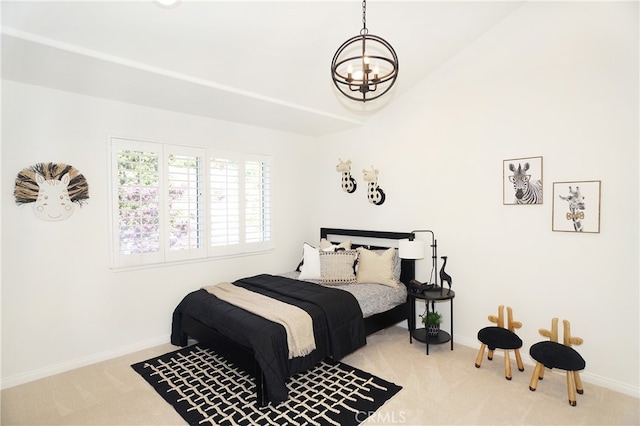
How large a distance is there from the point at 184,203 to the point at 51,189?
1.20m

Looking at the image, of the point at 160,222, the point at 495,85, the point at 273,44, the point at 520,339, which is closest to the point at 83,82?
the point at 160,222

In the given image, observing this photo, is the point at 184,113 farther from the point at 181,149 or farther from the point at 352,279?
the point at 352,279

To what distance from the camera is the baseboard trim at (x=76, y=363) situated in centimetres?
286

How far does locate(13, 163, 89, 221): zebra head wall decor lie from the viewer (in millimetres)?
2902

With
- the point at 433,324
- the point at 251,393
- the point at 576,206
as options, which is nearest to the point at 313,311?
the point at 251,393

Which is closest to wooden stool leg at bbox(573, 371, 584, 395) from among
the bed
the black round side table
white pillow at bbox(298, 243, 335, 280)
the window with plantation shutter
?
the black round side table

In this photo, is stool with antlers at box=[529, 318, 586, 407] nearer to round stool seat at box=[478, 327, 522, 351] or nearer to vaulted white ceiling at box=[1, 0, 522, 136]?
round stool seat at box=[478, 327, 522, 351]

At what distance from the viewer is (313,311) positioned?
304 centimetres

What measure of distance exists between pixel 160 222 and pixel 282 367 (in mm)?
2099

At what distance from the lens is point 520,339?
10.2 feet

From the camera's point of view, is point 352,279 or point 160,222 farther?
point 352,279

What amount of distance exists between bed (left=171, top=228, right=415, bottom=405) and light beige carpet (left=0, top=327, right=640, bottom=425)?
0.44 metres

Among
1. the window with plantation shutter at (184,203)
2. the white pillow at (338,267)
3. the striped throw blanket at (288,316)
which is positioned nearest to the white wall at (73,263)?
the window with plantation shutter at (184,203)

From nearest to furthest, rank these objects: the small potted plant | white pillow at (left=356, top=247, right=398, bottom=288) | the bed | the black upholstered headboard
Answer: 1. the bed
2. the small potted plant
3. white pillow at (left=356, top=247, right=398, bottom=288)
4. the black upholstered headboard
